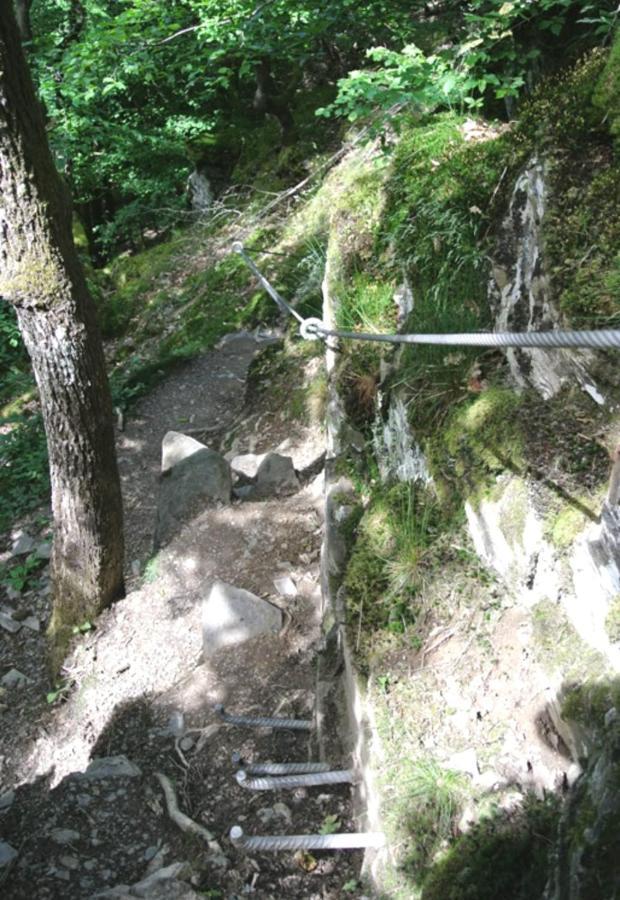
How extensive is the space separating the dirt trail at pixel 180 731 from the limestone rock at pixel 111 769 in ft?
0.06

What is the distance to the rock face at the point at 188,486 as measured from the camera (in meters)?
6.25

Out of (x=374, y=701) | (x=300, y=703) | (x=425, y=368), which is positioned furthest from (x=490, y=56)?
(x=300, y=703)

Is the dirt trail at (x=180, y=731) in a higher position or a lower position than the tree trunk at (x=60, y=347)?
lower

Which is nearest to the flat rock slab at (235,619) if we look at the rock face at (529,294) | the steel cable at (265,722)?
the steel cable at (265,722)

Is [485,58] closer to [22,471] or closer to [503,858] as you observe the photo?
[503,858]

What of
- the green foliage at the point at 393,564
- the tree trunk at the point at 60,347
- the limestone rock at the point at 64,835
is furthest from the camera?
the tree trunk at the point at 60,347

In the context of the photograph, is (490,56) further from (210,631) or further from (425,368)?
(210,631)

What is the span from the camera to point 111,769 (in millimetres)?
4156

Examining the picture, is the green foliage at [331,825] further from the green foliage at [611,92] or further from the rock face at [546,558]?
the green foliage at [611,92]

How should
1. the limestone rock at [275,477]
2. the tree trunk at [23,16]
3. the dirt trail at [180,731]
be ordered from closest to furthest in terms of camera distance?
the dirt trail at [180,731] → the limestone rock at [275,477] → the tree trunk at [23,16]

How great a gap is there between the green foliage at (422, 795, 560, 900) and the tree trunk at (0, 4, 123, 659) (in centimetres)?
359

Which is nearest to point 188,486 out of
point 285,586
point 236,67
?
point 285,586

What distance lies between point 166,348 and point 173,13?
4446 millimetres

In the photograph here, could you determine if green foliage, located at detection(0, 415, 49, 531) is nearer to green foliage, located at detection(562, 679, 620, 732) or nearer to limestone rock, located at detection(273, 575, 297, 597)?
limestone rock, located at detection(273, 575, 297, 597)
